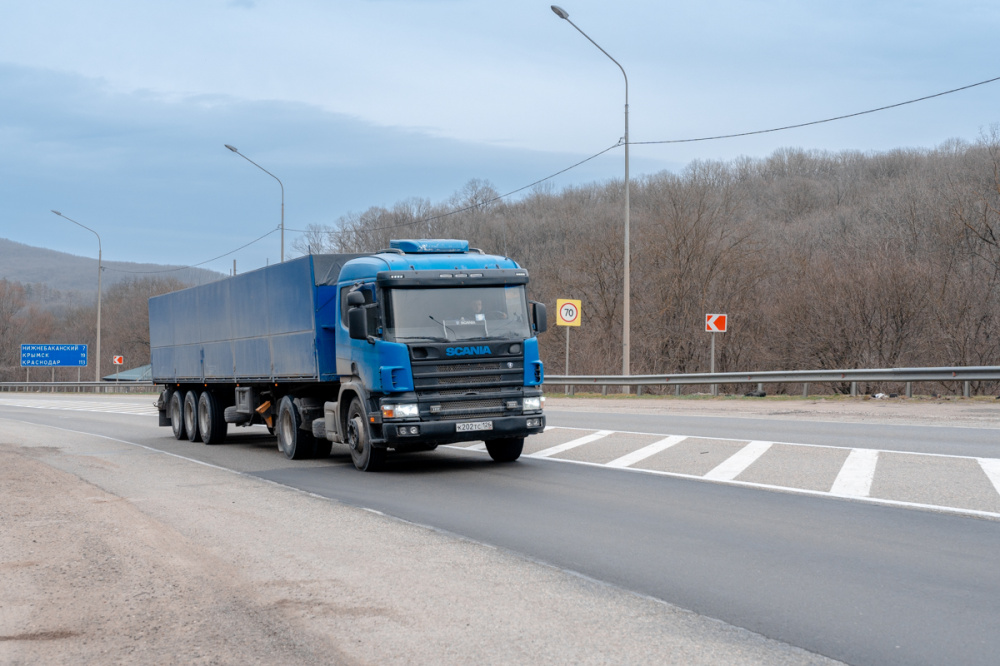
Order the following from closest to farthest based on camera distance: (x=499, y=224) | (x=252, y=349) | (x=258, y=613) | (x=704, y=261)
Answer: (x=258, y=613)
(x=252, y=349)
(x=704, y=261)
(x=499, y=224)

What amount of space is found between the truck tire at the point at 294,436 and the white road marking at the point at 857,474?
820cm

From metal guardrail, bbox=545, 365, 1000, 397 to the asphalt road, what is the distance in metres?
9.09

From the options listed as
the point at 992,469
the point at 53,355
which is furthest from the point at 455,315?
the point at 53,355

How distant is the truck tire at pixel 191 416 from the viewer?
20.8 meters

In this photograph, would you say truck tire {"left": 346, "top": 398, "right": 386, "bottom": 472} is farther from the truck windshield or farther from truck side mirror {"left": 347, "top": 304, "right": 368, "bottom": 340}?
the truck windshield

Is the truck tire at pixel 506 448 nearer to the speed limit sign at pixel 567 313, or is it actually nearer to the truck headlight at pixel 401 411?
the truck headlight at pixel 401 411

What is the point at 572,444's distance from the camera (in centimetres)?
1592

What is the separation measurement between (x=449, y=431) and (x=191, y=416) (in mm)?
10414

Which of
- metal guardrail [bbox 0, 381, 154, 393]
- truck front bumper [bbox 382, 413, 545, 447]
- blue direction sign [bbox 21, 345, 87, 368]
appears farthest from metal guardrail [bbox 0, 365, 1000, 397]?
blue direction sign [bbox 21, 345, 87, 368]

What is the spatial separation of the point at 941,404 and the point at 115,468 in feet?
56.1

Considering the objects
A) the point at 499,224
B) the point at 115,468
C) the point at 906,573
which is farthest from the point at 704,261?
the point at 906,573

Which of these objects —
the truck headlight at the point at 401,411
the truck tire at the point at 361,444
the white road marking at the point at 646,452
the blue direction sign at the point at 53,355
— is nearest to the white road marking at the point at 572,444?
the white road marking at the point at 646,452

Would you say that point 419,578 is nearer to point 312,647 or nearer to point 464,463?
point 312,647

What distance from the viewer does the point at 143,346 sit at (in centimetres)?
10412
